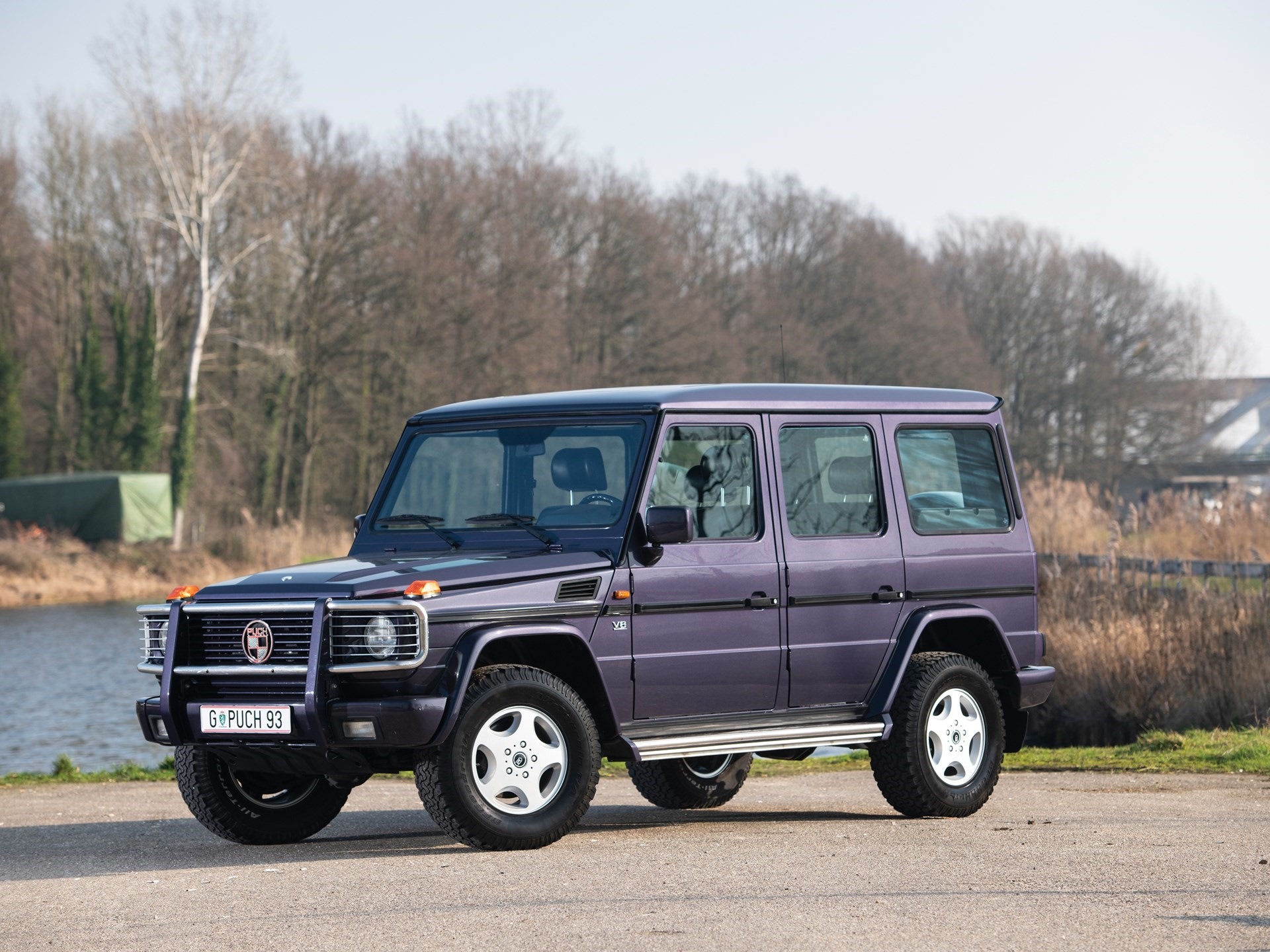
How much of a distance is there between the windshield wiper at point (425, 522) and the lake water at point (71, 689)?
9.03 m

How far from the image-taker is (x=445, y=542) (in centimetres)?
882

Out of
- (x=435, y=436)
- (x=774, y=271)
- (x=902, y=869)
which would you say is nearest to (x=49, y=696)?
(x=435, y=436)

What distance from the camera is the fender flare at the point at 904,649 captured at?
30.1 feet

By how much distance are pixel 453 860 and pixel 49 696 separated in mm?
18578

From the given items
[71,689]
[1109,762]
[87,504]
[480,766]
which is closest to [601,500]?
[480,766]

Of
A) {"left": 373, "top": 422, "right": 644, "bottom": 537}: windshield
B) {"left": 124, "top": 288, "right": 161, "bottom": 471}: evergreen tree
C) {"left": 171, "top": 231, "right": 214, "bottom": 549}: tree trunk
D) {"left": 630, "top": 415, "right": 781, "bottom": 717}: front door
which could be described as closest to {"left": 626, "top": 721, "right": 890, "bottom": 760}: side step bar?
{"left": 630, "top": 415, "right": 781, "bottom": 717}: front door

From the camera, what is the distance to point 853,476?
30.7 feet

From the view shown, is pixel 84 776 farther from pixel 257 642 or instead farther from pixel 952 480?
pixel 952 480

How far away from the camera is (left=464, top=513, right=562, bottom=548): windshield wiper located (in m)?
8.49

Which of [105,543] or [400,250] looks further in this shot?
[400,250]

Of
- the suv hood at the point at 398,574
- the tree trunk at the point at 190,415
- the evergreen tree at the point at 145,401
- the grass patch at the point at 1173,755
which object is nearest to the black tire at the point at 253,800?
the suv hood at the point at 398,574

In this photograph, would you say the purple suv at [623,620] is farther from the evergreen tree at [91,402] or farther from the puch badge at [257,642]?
the evergreen tree at [91,402]

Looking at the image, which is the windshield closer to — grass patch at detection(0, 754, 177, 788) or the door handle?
the door handle

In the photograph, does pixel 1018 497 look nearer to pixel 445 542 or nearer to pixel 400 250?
pixel 445 542
